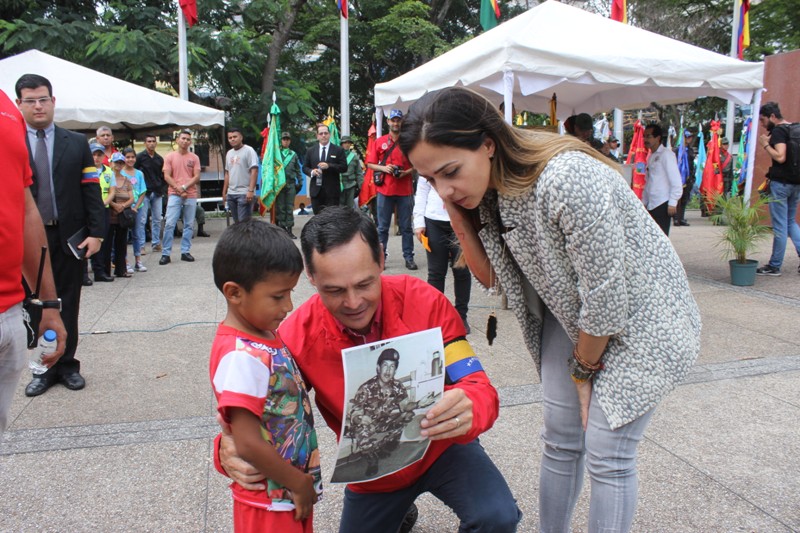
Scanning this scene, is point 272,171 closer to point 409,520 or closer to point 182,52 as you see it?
point 182,52

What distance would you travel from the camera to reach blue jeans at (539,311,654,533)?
1815 mm

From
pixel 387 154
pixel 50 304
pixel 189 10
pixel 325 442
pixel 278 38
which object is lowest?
pixel 325 442

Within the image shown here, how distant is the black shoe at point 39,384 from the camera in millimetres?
4008

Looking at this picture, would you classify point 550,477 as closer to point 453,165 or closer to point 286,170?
point 453,165

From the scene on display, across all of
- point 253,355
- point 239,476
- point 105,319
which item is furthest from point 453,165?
point 105,319

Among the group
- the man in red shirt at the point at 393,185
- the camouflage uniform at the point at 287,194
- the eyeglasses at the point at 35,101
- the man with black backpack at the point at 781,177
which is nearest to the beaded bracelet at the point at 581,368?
the eyeglasses at the point at 35,101

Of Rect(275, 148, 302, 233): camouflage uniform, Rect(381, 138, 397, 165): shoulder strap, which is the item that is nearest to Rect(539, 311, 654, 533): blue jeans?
Rect(381, 138, 397, 165): shoulder strap

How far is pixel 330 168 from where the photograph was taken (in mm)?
9758

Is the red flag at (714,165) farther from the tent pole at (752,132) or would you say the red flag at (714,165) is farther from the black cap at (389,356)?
the black cap at (389,356)

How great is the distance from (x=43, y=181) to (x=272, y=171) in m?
7.12

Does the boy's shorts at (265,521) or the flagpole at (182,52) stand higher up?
the flagpole at (182,52)

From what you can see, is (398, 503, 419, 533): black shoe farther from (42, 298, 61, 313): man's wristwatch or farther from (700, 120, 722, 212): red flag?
(700, 120, 722, 212): red flag

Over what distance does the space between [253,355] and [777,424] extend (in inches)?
125

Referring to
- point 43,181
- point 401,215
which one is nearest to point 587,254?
point 43,181
